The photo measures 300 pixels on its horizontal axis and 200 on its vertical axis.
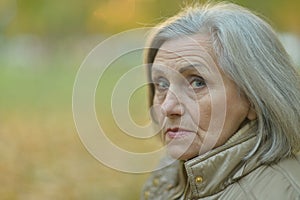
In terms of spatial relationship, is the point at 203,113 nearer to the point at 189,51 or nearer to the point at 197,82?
the point at 197,82

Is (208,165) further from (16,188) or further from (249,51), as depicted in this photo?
(16,188)

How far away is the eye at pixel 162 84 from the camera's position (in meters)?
2.44

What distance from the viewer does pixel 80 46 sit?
573 cm

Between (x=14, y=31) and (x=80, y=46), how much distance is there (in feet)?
1.98

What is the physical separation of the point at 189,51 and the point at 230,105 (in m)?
0.25

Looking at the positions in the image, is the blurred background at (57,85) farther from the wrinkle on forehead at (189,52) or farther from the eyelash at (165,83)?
the wrinkle on forehead at (189,52)

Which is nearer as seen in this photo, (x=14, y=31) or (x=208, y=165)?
(x=208, y=165)

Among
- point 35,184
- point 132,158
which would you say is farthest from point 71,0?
point 132,158

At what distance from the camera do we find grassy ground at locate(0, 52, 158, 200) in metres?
4.80

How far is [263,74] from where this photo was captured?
2.25 meters

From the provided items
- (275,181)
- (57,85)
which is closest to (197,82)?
(275,181)

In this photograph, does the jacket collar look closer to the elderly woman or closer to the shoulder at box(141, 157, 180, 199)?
the elderly woman

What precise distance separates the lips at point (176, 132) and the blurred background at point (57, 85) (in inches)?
63.5

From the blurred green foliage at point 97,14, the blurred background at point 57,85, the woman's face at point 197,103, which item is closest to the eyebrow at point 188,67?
the woman's face at point 197,103
